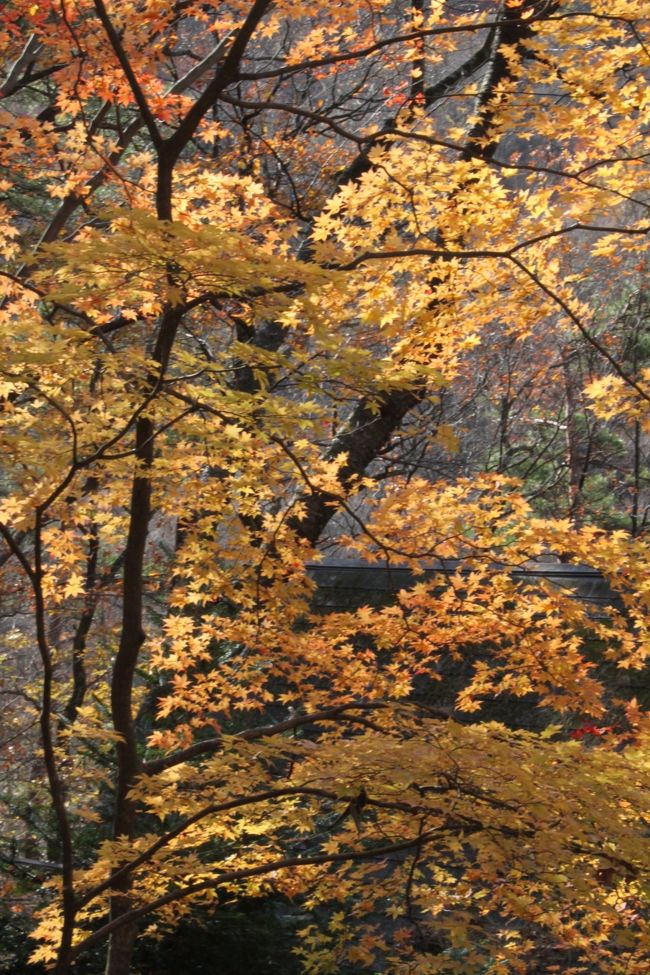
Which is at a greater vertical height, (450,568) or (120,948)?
(450,568)

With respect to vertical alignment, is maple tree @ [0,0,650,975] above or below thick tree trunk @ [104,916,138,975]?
above

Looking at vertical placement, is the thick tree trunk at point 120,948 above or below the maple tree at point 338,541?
below

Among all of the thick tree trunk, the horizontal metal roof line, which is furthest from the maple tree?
the horizontal metal roof line

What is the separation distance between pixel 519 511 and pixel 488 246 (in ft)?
5.35

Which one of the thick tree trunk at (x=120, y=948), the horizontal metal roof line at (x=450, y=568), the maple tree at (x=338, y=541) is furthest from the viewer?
the horizontal metal roof line at (x=450, y=568)

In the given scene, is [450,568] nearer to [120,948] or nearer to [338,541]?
[338,541]

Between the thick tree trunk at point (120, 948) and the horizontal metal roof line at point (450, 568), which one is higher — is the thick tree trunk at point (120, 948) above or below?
below

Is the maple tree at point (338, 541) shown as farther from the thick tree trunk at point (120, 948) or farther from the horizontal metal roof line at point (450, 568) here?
the horizontal metal roof line at point (450, 568)

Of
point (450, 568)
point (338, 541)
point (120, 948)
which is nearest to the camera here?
point (120, 948)

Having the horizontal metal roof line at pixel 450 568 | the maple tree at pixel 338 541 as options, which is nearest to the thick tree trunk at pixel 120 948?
the maple tree at pixel 338 541

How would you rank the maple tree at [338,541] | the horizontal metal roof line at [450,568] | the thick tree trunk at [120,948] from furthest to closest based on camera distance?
the horizontal metal roof line at [450,568] → the thick tree trunk at [120,948] → the maple tree at [338,541]

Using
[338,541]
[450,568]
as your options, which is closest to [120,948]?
[338,541]

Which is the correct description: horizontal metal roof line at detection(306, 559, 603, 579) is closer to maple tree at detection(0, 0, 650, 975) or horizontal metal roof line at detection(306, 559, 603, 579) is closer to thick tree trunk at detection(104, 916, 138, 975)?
maple tree at detection(0, 0, 650, 975)

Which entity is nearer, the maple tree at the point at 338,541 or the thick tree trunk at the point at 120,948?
the maple tree at the point at 338,541
